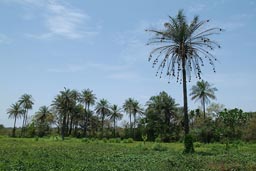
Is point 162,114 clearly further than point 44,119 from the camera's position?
No

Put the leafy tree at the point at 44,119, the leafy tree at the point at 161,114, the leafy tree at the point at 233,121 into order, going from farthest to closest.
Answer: the leafy tree at the point at 44,119, the leafy tree at the point at 161,114, the leafy tree at the point at 233,121

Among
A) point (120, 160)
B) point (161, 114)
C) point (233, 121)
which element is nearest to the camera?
point (120, 160)

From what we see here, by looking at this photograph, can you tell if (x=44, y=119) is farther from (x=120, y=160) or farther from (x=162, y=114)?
(x=120, y=160)

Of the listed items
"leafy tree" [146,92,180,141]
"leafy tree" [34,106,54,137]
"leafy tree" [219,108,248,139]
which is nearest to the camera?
"leafy tree" [219,108,248,139]

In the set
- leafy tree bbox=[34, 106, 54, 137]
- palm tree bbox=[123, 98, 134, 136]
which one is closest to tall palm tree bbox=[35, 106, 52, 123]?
leafy tree bbox=[34, 106, 54, 137]

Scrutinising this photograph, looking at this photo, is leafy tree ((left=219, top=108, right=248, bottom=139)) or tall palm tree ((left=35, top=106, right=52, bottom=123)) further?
tall palm tree ((left=35, top=106, right=52, bottom=123))

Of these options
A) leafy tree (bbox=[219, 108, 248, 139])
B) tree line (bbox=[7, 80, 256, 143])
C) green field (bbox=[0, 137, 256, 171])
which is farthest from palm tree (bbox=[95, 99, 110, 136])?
green field (bbox=[0, 137, 256, 171])

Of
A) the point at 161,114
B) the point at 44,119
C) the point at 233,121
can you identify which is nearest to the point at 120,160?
the point at 233,121

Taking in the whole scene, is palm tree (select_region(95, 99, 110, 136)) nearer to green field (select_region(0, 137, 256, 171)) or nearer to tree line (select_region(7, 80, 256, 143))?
tree line (select_region(7, 80, 256, 143))

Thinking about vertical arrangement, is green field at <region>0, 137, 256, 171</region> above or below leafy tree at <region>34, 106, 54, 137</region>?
below

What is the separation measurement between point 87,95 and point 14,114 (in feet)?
80.9

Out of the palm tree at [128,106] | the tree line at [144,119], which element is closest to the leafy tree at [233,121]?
the tree line at [144,119]

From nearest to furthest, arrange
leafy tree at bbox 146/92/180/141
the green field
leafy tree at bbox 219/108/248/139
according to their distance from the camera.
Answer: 1. the green field
2. leafy tree at bbox 219/108/248/139
3. leafy tree at bbox 146/92/180/141

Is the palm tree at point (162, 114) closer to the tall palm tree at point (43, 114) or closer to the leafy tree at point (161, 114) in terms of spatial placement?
the leafy tree at point (161, 114)
